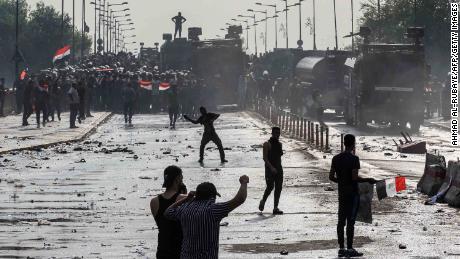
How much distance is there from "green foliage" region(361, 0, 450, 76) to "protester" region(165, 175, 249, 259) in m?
101

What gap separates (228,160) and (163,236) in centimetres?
2526

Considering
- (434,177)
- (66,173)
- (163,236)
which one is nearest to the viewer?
(163,236)

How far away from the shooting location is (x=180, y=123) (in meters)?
64.2

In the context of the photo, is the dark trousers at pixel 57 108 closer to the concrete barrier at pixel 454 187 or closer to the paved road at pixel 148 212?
the paved road at pixel 148 212

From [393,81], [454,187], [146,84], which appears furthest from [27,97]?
[454,187]

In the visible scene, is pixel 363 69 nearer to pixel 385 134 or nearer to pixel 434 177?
pixel 385 134

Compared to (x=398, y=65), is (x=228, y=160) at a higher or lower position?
lower

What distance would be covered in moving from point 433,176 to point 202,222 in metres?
15.2

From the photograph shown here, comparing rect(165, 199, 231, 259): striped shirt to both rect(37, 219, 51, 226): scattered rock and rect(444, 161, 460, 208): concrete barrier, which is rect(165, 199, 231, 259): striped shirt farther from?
rect(444, 161, 460, 208): concrete barrier

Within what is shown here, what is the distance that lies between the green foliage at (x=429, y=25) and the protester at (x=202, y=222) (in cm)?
10061

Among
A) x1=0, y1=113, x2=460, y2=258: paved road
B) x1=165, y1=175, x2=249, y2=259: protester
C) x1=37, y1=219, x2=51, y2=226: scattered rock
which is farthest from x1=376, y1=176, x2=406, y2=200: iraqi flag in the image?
x1=165, y1=175, x2=249, y2=259: protester

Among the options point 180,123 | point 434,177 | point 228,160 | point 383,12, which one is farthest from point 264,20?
point 434,177

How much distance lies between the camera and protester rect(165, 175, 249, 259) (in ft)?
40.4

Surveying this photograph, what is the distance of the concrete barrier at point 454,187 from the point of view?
985 inches
